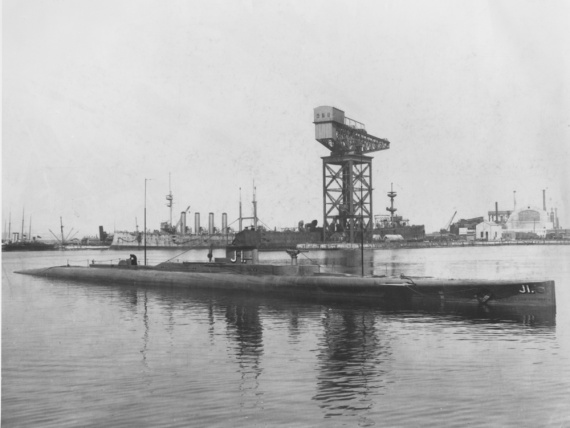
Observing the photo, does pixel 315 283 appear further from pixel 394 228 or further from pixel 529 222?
pixel 529 222

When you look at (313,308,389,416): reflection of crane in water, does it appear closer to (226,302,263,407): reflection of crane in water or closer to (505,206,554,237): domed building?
(226,302,263,407): reflection of crane in water

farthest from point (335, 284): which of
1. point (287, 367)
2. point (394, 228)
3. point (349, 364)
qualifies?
point (394, 228)

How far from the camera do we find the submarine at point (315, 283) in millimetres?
29953

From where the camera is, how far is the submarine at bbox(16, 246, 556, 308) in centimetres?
2995

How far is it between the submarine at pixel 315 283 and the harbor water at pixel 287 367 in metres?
1.27

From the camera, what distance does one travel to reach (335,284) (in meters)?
34.2

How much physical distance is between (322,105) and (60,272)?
56.0 m

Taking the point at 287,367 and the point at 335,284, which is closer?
the point at 287,367

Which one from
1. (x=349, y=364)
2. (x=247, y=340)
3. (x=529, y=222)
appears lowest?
(x=349, y=364)

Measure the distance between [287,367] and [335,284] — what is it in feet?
54.6

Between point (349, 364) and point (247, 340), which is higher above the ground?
point (247, 340)

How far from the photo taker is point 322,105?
320 ft

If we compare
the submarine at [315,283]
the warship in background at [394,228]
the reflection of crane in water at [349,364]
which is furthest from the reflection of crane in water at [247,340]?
the warship in background at [394,228]

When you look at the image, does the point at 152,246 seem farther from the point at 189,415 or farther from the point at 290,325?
the point at 189,415
